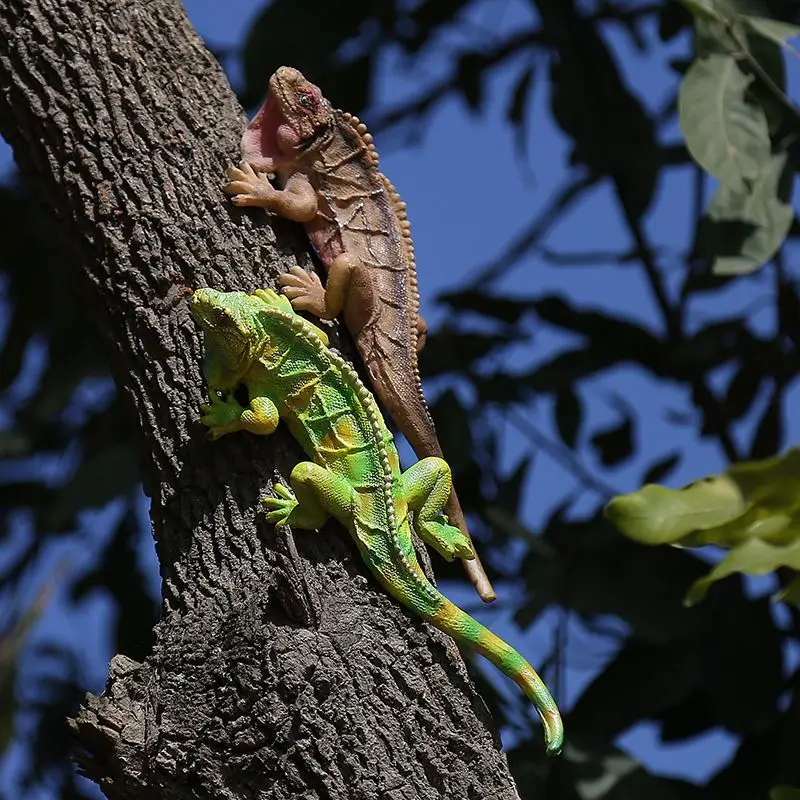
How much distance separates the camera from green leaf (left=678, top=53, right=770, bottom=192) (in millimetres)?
5184

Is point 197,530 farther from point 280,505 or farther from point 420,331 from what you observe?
point 420,331

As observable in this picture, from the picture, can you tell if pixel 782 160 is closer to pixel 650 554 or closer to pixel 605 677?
pixel 650 554

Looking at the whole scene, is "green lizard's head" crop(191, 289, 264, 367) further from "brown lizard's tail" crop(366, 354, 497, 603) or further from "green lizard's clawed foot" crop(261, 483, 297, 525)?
"brown lizard's tail" crop(366, 354, 497, 603)

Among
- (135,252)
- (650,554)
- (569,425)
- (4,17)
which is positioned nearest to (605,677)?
(650,554)

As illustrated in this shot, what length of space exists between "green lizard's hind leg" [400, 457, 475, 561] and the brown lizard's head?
0.99 m

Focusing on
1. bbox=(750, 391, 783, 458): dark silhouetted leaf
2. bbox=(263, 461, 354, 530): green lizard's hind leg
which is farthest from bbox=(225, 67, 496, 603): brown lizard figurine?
bbox=(750, 391, 783, 458): dark silhouetted leaf

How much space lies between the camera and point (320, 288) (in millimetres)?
4102

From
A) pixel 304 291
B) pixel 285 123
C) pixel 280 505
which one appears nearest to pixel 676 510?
pixel 280 505

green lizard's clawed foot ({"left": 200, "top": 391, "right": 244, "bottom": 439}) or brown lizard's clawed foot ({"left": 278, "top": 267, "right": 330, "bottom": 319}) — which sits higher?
brown lizard's clawed foot ({"left": 278, "top": 267, "right": 330, "bottom": 319})

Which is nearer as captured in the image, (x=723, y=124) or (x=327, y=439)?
(x=327, y=439)

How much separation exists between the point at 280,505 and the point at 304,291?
67 cm

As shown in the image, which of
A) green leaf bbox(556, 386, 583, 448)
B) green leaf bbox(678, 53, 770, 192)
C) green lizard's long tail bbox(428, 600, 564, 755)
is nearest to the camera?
green lizard's long tail bbox(428, 600, 564, 755)

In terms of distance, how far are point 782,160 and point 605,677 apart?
2.11 metres

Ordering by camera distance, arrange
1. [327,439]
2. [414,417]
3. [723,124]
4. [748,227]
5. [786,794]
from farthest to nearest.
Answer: [748,227] < [723,124] < [414,417] < [327,439] < [786,794]
